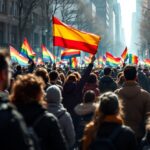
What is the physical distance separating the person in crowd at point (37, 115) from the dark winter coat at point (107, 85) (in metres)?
7.29

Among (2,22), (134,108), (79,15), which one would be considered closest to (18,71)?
(134,108)

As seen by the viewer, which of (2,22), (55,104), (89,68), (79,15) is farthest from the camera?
(79,15)

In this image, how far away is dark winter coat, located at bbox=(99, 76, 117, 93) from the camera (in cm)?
1209

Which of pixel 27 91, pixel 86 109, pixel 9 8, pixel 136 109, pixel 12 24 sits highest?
pixel 9 8

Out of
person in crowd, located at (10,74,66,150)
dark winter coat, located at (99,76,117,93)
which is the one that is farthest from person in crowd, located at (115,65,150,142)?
dark winter coat, located at (99,76,117,93)

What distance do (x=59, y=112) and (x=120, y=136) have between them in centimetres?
177

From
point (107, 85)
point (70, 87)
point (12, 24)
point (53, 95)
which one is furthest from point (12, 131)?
point (12, 24)

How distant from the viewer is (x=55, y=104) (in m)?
6.78

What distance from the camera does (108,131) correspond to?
5.13m

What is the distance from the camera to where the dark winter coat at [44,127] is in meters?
4.73

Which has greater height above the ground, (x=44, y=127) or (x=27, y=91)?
(x=27, y=91)

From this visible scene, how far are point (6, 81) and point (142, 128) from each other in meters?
3.67

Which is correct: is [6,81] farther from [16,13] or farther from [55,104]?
[16,13]

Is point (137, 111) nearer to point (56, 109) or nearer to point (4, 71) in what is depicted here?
point (56, 109)
